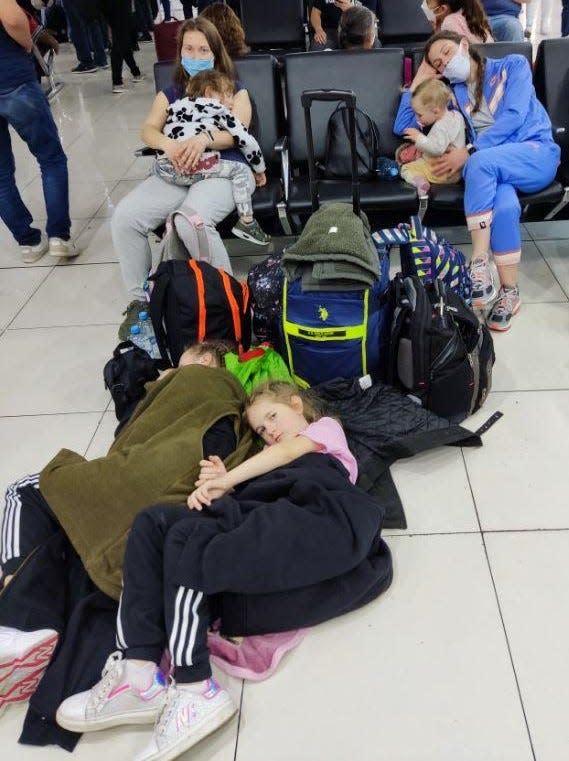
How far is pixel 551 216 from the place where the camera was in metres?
2.75

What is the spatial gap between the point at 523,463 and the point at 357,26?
8.64 ft

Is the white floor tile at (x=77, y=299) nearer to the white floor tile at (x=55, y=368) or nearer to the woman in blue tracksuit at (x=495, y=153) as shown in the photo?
the white floor tile at (x=55, y=368)

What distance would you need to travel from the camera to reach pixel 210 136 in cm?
263

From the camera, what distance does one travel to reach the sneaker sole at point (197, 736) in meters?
1.22

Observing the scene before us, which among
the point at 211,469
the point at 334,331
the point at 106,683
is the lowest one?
the point at 106,683

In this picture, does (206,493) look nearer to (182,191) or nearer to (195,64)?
(182,191)

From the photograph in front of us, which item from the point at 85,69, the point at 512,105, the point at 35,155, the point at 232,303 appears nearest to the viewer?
the point at 232,303

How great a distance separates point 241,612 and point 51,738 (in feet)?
1.59

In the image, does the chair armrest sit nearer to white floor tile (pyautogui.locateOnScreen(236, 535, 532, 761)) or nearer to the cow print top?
the cow print top

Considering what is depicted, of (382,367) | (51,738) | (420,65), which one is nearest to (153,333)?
(382,367)

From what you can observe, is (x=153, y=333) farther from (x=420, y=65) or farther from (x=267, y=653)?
(x=420, y=65)

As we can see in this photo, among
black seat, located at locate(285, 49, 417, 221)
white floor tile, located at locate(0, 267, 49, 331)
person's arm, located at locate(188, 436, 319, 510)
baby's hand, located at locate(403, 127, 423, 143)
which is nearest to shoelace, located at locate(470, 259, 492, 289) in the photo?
baby's hand, located at locate(403, 127, 423, 143)

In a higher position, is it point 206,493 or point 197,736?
point 206,493

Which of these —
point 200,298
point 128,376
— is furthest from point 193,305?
point 128,376
